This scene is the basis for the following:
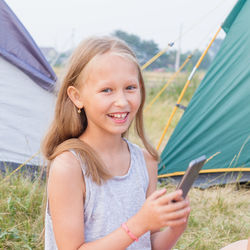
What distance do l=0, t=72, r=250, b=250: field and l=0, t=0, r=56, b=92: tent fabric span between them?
717mm

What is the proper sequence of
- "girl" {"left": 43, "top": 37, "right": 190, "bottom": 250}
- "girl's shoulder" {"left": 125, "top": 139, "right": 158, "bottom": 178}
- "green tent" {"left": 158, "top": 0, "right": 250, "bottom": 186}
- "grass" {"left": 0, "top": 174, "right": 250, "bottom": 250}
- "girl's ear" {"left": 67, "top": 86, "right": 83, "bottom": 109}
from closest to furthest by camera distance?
"girl" {"left": 43, "top": 37, "right": 190, "bottom": 250}, "girl's ear" {"left": 67, "top": 86, "right": 83, "bottom": 109}, "girl's shoulder" {"left": 125, "top": 139, "right": 158, "bottom": 178}, "grass" {"left": 0, "top": 174, "right": 250, "bottom": 250}, "green tent" {"left": 158, "top": 0, "right": 250, "bottom": 186}

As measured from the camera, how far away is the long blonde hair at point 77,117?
135 centimetres

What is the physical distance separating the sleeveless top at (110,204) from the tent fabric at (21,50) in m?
1.69

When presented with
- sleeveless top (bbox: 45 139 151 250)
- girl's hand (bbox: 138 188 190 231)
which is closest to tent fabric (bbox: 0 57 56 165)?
sleeveless top (bbox: 45 139 151 250)

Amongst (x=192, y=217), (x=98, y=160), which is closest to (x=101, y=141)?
(x=98, y=160)

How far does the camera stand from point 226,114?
9.50 ft

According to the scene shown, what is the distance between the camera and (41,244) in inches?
80.7

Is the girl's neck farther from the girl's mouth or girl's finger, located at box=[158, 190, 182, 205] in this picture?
girl's finger, located at box=[158, 190, 182, 205]

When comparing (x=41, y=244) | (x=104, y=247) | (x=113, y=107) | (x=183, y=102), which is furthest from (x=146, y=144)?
(x=183, y=102)

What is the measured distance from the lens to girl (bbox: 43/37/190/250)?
125 cm

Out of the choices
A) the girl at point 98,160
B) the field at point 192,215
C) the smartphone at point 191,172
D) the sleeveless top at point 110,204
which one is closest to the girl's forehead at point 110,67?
the girl at point 98,160

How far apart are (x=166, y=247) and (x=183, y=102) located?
17.4 feet

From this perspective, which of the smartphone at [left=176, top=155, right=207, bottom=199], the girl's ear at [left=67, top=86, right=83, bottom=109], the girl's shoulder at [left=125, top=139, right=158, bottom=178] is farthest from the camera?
the girl's shoulder at [left=125, top=139, right=158, bottom=178]

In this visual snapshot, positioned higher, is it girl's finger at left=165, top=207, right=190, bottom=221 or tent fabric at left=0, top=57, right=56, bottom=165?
girl's finger at left=165, top=207, right=190, bottom=221
